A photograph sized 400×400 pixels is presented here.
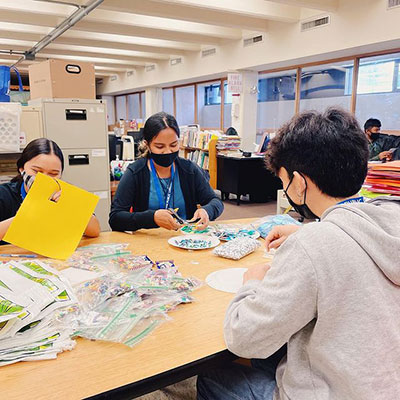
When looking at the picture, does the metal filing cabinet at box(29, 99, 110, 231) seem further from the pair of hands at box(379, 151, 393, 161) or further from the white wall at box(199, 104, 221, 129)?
the white wall at box(199, 104, 221, 129)

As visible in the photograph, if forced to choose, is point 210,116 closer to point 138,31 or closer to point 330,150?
point 138,31

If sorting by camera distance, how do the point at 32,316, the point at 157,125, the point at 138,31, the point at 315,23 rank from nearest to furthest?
1. the point at 32,316
2. the point at 157,125
3. the point at 315,23
4. the point at 138,31

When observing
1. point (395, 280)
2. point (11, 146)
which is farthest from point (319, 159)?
point (11, 146)

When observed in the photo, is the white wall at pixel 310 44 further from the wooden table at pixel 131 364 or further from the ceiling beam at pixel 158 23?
the wooden table at pixel 131 364

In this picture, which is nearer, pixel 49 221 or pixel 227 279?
pixel 227 279

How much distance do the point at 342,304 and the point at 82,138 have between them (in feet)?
9.47

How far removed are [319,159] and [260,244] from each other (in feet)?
2.40

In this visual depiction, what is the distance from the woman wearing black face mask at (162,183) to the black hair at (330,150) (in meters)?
0.93

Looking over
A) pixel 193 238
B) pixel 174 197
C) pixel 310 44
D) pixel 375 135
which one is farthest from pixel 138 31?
pixel 193 238

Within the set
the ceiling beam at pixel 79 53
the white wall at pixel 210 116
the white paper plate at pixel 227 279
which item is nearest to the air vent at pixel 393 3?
the white paper plate at pixel 227 279

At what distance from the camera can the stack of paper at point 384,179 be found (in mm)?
1958

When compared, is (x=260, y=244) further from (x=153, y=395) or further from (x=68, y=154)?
(x=68, y=154)

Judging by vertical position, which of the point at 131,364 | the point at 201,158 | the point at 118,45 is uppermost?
the point at 118,45

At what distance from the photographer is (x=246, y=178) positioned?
582 cm
